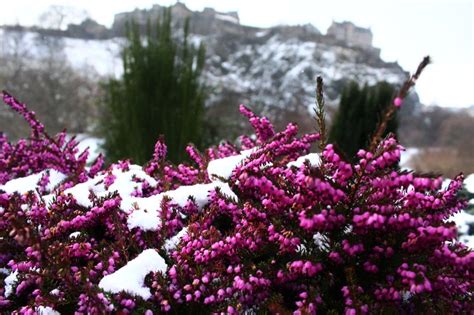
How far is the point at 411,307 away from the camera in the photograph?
1.51 metres

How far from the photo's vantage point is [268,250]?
1550 millimetres

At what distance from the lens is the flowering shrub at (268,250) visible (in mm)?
1259

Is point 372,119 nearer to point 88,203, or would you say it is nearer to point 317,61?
point 88,203

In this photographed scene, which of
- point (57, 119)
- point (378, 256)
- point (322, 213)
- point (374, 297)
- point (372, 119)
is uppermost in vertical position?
point (322, 213)

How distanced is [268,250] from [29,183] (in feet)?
5.61

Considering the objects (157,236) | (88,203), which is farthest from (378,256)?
(88,203)

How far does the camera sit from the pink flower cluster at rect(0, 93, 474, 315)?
4.12ft

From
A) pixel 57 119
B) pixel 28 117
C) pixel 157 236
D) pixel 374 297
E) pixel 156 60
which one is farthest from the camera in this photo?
pixel 57 119

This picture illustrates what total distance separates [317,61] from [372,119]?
58.0 meters

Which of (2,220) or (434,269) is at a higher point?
(434,269)

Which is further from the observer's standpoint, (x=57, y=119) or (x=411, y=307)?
(x=57, y=119)

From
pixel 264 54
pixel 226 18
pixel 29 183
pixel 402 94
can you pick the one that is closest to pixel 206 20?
pixel 226 18

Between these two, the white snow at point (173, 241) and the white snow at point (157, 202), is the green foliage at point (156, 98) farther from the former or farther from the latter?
the white snow at point (173, 241)

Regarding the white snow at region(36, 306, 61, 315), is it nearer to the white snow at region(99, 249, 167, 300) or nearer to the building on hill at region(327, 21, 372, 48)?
the white snow at region(99, 249, 167, 300)
